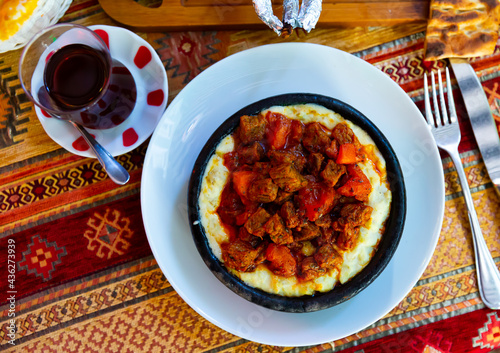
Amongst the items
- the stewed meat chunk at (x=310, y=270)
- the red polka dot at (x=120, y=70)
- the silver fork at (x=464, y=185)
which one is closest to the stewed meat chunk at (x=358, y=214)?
the stewed meat chunk at (x=310, y=270)

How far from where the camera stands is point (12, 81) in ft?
8.63

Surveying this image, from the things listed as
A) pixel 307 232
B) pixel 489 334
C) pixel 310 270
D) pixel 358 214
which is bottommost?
pixel 489 334

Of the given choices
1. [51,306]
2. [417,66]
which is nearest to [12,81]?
[51,306]

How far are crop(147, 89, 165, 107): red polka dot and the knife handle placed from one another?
1.78 metres

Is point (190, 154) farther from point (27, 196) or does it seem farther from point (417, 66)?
point (417, 66)

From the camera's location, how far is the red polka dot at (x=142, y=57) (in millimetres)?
2408

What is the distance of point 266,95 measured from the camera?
2.44 meters

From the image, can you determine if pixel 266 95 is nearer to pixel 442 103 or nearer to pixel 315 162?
pixel 315 162

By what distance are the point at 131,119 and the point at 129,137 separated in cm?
11

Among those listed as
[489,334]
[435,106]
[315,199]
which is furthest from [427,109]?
[489,334]

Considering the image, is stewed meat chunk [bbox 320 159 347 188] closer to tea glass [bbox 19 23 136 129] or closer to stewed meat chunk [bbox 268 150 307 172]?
stewed meat chunk [bbox 268 150 307 172]

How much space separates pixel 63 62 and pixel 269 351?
2.09m

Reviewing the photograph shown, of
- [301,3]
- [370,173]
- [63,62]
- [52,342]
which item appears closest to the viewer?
[370,173]

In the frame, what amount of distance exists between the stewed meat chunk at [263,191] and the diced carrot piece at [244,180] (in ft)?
0.09
